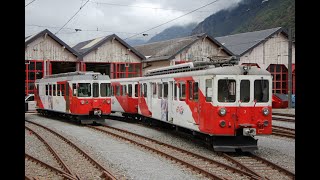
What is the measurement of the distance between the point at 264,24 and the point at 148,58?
172 feet

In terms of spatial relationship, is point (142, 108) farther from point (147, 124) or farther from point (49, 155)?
point (49, 155)

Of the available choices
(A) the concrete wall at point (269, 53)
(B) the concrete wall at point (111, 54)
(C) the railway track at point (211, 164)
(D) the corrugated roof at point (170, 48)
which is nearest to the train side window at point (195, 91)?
(C) the railway track at point (211, 164)

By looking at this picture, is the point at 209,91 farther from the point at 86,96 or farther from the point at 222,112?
the point at 86,96

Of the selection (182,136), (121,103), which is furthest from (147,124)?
(182,136)

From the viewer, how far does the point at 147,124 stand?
21.6 meters

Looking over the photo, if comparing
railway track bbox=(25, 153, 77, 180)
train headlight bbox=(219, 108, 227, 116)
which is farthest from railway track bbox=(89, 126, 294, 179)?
railway track bbox=(25, 153, 77, 180)

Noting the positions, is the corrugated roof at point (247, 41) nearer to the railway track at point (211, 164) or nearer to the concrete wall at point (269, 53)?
the concrete wall at point (269, 53)

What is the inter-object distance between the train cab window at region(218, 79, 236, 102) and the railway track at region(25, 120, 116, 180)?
3817 mm

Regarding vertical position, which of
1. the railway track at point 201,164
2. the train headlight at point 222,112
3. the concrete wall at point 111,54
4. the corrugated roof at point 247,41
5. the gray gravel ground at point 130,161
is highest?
the corrugated roof at point 247,41

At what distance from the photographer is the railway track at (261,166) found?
351 inches

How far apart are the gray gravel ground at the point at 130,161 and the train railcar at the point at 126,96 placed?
6.57 meters

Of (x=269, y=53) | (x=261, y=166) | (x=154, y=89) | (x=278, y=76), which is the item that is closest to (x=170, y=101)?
(x=154, y=89)

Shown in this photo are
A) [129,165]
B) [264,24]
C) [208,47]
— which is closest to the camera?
[129,165]
